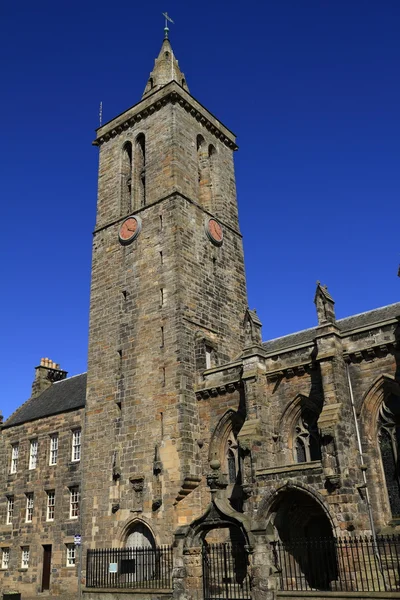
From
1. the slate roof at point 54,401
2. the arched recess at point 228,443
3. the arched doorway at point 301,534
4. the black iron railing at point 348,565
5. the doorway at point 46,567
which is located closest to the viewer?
the black iron railing at point 348,565

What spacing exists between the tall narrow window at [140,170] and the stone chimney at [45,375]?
47.0ft

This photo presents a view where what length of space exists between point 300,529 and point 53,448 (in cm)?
1488

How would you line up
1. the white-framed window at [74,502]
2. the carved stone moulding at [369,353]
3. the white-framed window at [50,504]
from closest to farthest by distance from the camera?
1. the carved stone moulding at [369,353]
2. the white-framed window at [74,502]
3. the white-framed window at [50,504]

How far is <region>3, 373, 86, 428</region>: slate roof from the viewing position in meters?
30.2

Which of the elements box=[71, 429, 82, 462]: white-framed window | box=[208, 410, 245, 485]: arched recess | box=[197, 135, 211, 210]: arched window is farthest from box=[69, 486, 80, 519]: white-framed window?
box=[197, 135, 211, 210]: arched window

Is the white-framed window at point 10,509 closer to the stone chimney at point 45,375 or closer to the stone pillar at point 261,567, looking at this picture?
the stone chimney at point 45,375

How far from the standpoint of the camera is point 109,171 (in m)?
30.4

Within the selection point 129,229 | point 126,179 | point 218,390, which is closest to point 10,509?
point 218,390

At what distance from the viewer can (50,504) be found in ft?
92.8

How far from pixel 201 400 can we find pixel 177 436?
6.56 feet

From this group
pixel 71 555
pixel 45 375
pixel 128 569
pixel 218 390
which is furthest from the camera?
pixel 45 375

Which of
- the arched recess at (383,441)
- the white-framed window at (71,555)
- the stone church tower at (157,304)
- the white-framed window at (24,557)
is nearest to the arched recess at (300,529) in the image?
the arched recess at (383,441)

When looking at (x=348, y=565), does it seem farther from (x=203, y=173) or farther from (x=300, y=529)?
(x=203, y=173)

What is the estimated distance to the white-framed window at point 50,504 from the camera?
27953mm
